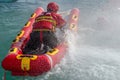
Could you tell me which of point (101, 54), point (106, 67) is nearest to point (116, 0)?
point (101, 54)

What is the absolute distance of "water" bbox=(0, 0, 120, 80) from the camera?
7.04 m

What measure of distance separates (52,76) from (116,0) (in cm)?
1096

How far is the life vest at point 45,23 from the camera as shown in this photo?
7215 mm

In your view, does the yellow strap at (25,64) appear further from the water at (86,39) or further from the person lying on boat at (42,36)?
the person lying on boat at (42,36)

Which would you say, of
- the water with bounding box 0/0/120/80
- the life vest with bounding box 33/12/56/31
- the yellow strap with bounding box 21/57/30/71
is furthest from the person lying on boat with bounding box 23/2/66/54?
the yellow strap with bounding box 21/57/30/71

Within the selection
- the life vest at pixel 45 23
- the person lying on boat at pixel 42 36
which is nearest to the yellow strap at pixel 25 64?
the person lying on boat at pixel 42 36

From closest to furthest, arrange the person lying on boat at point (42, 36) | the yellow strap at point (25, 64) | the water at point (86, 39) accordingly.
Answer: the yellow strap at point (25, 64), the water at point (86, 39), the person lying on boat at point (42, 36)

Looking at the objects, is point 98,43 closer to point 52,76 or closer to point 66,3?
point 52,76

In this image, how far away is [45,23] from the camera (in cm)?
725

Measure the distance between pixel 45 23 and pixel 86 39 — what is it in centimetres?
306

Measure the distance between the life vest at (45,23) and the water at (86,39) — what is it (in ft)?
3.78

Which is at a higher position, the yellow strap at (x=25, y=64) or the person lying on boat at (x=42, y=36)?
the person lying on boat at (x=42, y=36)

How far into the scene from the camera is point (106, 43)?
959 centimetres

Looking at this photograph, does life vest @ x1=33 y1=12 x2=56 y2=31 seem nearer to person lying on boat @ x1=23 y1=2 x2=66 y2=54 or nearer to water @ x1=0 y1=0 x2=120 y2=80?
person lying on boat @ x1=23 y1=2 x2=66 y2=54
